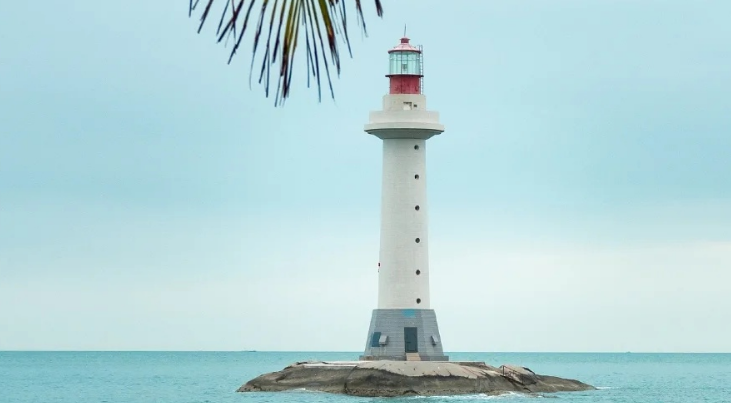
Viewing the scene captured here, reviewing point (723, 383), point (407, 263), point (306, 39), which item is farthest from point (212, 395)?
point (306, 39)

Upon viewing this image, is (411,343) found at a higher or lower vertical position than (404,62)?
lower

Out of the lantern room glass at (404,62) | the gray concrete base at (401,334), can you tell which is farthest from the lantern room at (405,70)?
the gray concrete base at (401,334)

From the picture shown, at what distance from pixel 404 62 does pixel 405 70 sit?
0.31 m

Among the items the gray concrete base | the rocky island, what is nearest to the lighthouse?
the gray concrete base

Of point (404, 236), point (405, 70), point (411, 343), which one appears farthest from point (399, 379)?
point (405, 70)

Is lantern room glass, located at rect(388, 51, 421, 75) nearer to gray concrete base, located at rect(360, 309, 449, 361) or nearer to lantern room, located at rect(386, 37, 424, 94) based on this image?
lantern room, located at rect(386, 37, 424, 94)

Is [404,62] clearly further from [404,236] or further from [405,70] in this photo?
[404,236]

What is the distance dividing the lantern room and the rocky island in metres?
8.07

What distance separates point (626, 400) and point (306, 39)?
171 feet

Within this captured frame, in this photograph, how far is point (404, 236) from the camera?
41.4 m

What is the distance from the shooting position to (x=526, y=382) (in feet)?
152

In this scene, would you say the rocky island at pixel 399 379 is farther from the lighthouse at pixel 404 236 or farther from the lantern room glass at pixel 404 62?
the lantern room glass at pixel 404 62

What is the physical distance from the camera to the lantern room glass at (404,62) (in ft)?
139

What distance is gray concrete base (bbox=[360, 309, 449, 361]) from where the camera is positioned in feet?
136
